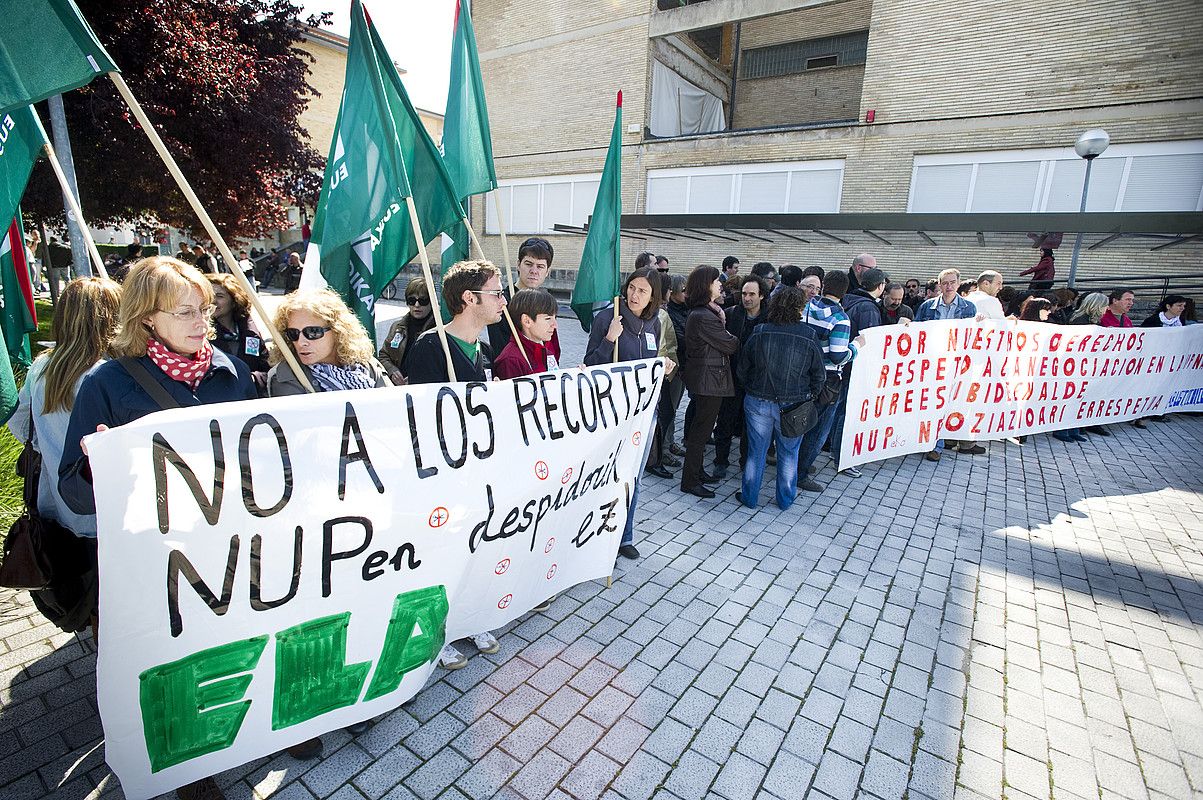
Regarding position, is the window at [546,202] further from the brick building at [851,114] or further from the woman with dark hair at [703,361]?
the woman with dark hair at [703,361]

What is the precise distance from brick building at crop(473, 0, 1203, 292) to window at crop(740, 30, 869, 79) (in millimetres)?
69

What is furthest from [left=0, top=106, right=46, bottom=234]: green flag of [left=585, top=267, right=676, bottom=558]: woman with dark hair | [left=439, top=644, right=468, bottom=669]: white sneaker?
[left=585, top=267, right=676, bottom=558]: woman with dark hair

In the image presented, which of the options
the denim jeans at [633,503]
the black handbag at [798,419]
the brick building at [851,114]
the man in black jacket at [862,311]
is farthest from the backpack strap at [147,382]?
the brick building at [851,114]

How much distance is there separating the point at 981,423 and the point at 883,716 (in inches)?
205

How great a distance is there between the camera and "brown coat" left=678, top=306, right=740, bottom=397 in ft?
15.9

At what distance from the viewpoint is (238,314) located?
3.57m

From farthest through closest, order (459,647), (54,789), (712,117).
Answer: (712,117)
(459,647)
(54,789)

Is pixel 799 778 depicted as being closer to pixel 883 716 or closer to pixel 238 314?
pixel 883 716

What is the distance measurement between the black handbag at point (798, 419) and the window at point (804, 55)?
61.5 feet

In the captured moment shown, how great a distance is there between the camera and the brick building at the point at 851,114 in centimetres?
1283

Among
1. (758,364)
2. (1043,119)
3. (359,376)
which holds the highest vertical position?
(1043,119)

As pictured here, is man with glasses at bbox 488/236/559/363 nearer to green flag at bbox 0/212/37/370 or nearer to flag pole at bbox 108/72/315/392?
flag pole at bbox 108/72/315/392

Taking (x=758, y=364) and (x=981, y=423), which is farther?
(x=981, y=423)

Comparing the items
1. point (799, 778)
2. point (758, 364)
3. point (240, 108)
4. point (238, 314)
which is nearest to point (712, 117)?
point (240, 108)
